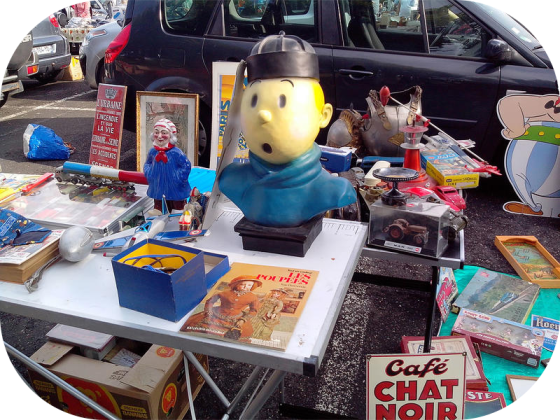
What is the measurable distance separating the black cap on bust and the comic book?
0.67 meters

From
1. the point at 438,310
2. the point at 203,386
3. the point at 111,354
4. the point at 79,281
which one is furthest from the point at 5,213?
the point at 438,310

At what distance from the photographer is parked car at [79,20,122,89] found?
19.5 ft

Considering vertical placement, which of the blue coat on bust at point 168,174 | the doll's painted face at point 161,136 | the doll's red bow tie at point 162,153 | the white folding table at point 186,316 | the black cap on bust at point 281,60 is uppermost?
the black cap on bust at point 281,60

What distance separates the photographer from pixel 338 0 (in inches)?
145

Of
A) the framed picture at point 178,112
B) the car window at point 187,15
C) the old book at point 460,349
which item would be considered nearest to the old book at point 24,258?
→ the framed picture at point 178,112

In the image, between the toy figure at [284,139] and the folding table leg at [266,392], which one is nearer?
the folding table leg at [266,392]

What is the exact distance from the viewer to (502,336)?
2354mm

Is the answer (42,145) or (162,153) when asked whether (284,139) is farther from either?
(42,145)

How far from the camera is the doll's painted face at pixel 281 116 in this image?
1.55 m

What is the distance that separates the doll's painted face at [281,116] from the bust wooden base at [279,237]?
0.25m

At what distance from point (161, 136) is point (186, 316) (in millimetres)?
931

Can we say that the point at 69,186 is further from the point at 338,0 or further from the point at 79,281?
the point at 338,0

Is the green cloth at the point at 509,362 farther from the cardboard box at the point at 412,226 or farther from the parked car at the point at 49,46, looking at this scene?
the parked car at the point at 49,46

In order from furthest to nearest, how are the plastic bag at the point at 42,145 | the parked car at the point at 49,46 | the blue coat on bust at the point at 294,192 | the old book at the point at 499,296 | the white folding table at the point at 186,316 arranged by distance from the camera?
the parked car at the point at 49,46 < the plastic bag at the point at 42,145 < the old book at the point at 499,296 < the blue coat on bust at the point at 294,192 < the white folding table at the point at 186,316
